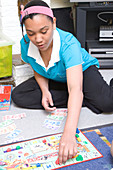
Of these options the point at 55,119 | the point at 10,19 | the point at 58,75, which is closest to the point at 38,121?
the point at 55,119

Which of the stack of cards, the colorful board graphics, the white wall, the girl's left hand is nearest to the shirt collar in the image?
the stack of cards

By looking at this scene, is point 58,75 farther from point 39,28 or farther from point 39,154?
point 39,154

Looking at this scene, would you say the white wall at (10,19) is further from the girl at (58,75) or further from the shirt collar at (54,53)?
the shirt collar at (54,53)

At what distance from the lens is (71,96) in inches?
45.1

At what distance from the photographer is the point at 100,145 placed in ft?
3.67

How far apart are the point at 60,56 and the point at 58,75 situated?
0.15 m

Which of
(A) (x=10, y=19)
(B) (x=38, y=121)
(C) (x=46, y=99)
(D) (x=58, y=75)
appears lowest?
(B) (x=38, y=121)

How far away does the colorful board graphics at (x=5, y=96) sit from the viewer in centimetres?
159

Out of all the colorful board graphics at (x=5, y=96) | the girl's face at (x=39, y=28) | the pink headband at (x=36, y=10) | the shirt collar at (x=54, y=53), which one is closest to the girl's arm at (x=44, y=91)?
the shirt collar at (x=54, y=53)

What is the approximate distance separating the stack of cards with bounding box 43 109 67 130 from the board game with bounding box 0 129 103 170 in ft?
0.65

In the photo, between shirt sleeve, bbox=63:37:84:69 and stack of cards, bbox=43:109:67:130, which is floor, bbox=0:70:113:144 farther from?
shirt sleeve, bbox=63:37:84:69

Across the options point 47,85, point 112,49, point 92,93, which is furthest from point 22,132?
point 112,49

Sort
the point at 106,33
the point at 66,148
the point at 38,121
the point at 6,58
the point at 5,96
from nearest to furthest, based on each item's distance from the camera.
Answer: the point at 66,148 < the point at 38,121 < the point at 5,96 < the point at 6,58 < the point at 106,33

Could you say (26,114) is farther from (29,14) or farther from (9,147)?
(29,14)
